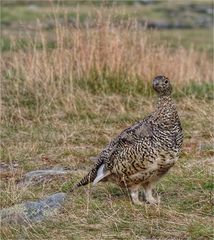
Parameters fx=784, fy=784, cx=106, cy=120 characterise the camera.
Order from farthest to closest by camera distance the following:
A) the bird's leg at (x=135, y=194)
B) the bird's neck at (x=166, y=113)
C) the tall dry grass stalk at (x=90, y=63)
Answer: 1. the tall dry grass stalk at (x=90, y=63)
2. the bird's leg at (x=135, y=194)
3. the bird's neck at (x=166, y=113)

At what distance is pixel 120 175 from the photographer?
624cm

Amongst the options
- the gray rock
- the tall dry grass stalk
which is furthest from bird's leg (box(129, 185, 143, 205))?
the tall dry grass stalk

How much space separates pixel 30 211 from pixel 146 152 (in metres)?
1.01

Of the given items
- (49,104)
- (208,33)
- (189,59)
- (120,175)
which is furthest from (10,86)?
(208,33)

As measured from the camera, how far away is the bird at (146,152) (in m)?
6.00

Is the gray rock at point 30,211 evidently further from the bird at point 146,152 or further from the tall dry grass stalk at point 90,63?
the tall dry grass stalk at point 90,63

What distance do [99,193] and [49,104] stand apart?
12.6 feet

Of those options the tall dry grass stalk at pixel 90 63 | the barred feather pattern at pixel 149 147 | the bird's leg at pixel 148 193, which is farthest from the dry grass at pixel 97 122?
the barred feather pattern at pixel 149 147

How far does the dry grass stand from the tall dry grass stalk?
0.05ft

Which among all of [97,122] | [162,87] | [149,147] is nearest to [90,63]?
[97,122]

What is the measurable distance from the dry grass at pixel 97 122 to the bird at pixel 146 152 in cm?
19

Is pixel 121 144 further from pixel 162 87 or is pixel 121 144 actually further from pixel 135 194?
pixel 162 87

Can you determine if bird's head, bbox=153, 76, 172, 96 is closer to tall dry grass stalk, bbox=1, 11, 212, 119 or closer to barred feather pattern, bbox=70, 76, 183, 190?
barred feather pattern, bbox=70, 76, 183, 190

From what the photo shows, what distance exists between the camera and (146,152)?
6012 mm
